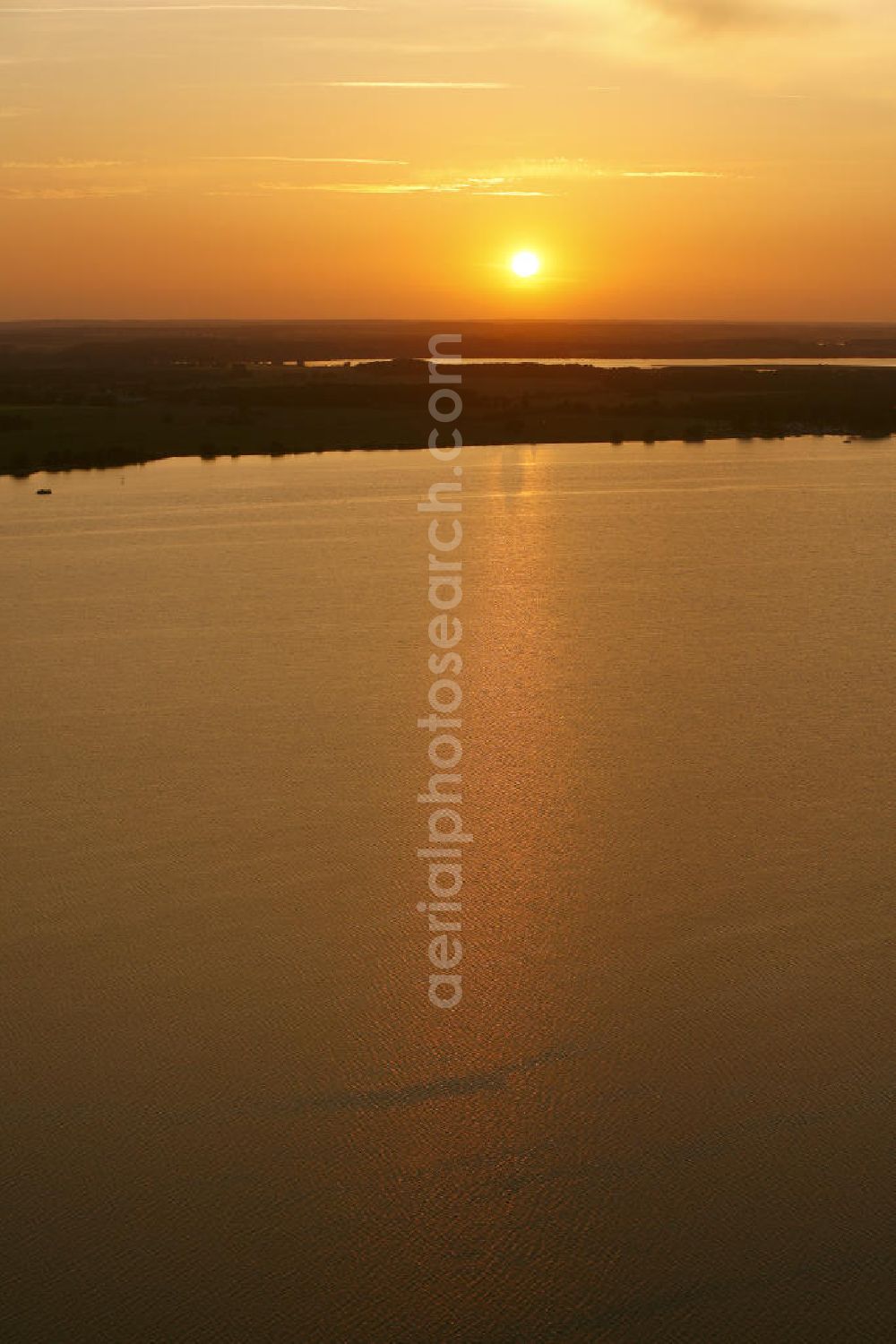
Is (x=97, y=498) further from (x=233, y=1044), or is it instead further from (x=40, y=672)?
(x=233, y=1044)

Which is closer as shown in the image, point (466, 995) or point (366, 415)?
point (466, 995)

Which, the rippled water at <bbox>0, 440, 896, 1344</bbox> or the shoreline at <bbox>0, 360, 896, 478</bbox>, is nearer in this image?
the rippled water at <bbox>0, 440, 896, 1344</bbox>

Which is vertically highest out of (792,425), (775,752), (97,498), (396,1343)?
(792,425)

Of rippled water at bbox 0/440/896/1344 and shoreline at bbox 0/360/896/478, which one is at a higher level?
shoreline at bbox 0/360/896/478

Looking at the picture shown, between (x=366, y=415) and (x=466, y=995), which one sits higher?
(x=366, y=415)

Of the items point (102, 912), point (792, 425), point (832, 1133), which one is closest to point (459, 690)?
point (102, 912)

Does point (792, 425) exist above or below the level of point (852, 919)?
above

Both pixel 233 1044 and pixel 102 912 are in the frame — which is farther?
pixel 102 912

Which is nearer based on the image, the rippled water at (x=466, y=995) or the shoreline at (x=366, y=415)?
the rippled water at (x=466, y=995)
